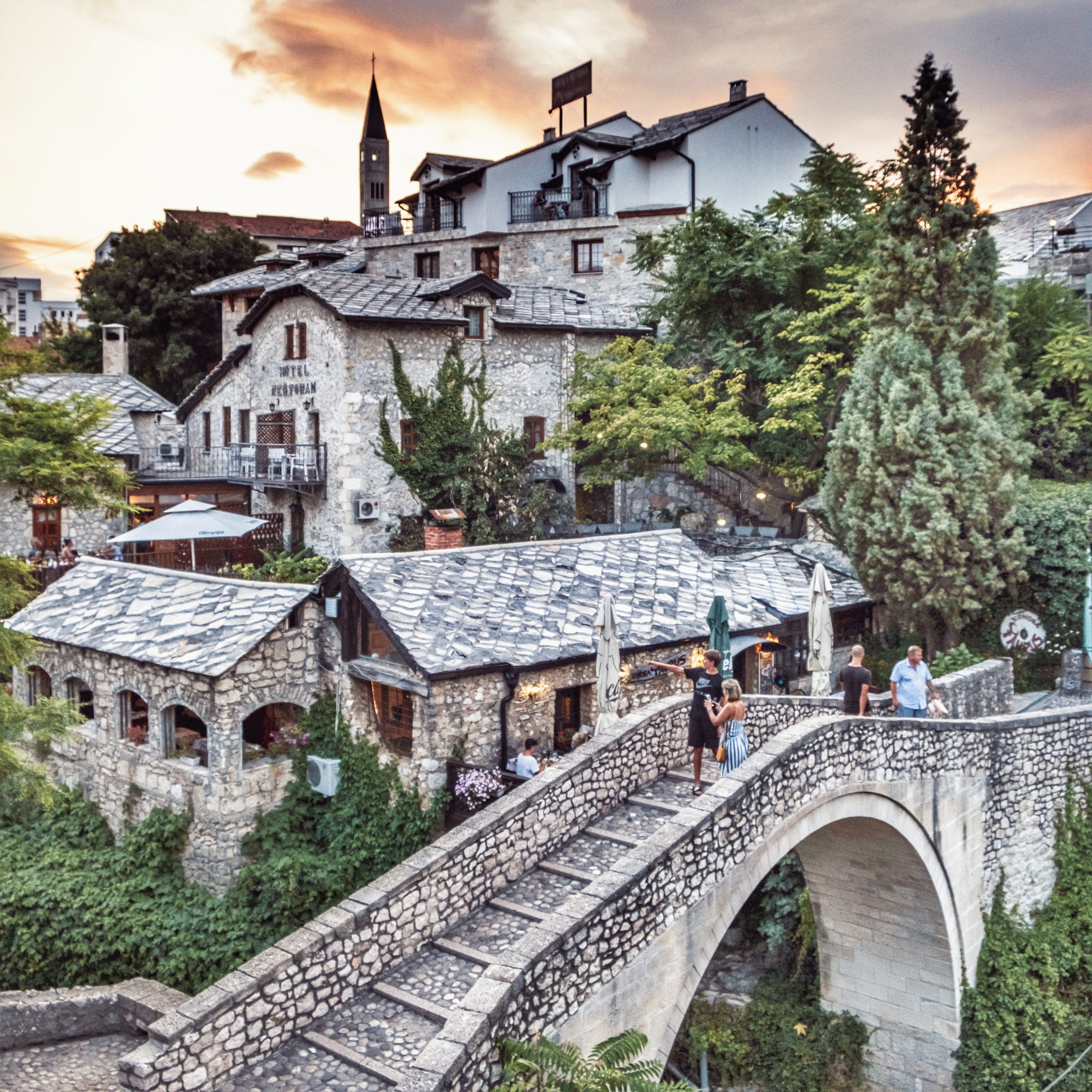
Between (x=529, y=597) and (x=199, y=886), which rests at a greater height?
(x=529, y=597)

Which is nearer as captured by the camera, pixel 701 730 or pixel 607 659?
pixel 701 730

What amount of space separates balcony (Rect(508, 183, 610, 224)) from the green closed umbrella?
915 inches

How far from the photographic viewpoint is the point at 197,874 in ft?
48.5

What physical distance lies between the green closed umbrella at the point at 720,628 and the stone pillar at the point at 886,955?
104 inches

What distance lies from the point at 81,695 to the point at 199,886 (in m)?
4.70

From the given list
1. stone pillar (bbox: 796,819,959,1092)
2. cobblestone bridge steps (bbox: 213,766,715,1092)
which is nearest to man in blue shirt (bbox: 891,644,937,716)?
stone pillar (bbox: 796,819,959,1092)

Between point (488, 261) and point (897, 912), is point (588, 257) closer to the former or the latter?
point (488, 261)

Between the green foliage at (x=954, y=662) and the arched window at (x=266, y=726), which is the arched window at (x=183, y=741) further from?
the green foliage at (x=954, y=662)

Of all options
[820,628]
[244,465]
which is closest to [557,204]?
[244,465]

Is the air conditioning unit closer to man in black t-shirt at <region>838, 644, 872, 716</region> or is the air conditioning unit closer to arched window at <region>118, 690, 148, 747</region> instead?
arched window at <region>118, 690, 148, 747</region>

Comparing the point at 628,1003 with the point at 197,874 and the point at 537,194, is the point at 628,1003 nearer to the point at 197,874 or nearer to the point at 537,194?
the point at 197,874

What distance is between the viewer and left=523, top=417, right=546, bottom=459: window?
28.0 m

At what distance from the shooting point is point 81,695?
17.5 metres

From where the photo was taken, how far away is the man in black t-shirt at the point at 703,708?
439 inches
